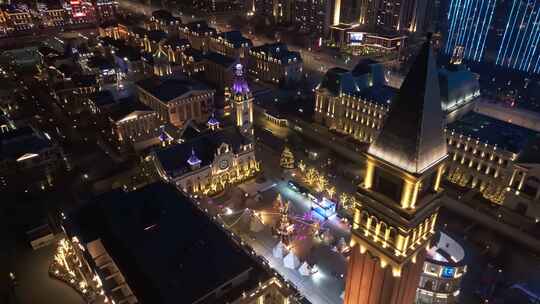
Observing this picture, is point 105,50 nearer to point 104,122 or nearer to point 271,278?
point 104,122

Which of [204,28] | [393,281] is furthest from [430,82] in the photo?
[204,28]

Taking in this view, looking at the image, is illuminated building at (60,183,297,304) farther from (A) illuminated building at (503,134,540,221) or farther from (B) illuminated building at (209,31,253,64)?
(B) illuminated building at (209,31,253,64)

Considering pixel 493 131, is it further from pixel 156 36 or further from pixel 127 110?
pixel 156 36

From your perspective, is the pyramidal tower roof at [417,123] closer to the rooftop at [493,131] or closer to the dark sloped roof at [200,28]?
the rooftop at [493,131]

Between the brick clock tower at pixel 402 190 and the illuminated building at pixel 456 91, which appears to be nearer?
the brick clock tower at pixel 402 190

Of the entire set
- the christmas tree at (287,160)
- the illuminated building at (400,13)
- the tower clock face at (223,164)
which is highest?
the illuminated building at (400,13)

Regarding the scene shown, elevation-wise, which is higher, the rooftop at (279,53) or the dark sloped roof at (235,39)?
the dark sloped roof at (235,39)

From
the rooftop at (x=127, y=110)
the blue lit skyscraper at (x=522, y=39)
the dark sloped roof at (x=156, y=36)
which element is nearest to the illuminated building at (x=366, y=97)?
the rooftop at (x=127, y=110)

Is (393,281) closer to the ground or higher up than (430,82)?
closer to the ground
